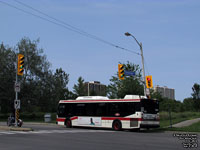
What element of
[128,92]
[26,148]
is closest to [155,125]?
[26,148]

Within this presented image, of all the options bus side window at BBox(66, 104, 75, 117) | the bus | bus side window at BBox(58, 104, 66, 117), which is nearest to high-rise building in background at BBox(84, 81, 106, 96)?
bus side window at BBox(58, 104, 66, 117)

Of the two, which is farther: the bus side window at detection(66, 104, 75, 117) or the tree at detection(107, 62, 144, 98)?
the tree at detection(107, 62, 144, 98)

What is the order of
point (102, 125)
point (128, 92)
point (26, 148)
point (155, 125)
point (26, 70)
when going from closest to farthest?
point (26, 148) → point (155, 125) → point (102, 125) → point (128, 92) → point (26, 70)

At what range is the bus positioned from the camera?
23.3m

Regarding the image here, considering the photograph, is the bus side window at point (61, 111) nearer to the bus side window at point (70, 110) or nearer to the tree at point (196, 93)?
the bus side window at point (70, 110)

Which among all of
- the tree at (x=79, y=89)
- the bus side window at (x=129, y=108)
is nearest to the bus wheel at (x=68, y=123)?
the bus side window at (x=129, y=108)

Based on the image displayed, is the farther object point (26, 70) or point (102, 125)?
point (26, 70)

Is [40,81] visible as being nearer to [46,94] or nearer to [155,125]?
[46,94]

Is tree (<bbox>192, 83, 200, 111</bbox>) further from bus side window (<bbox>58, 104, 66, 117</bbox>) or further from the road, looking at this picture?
the road

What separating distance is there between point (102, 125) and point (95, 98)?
8.68 ft

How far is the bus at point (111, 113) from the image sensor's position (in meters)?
23.3

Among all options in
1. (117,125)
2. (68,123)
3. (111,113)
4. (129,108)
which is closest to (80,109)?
(68,123)

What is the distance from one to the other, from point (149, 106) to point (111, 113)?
11.0ft

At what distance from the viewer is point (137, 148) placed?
12133mm
